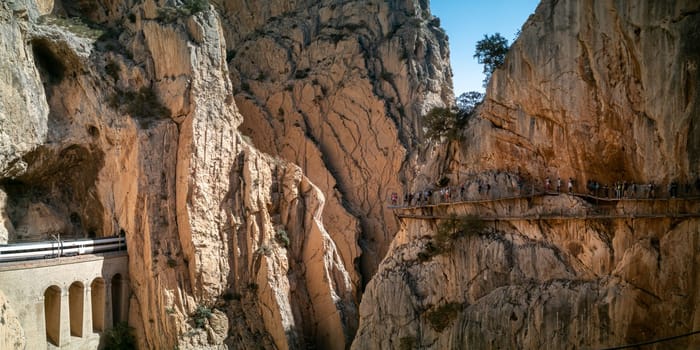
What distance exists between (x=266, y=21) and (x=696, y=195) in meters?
38.5

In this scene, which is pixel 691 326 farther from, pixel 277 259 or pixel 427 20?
pixel 427 20

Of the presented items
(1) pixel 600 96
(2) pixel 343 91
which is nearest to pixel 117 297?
(2) pixel 343 91

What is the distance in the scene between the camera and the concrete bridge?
26688mm

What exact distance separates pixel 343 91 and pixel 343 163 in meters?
6.03

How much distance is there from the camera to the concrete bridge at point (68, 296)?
2669cm

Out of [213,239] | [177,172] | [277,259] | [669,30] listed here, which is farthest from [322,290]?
[669,30]

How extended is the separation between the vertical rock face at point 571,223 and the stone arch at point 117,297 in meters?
14.8

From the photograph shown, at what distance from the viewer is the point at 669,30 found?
725 inches

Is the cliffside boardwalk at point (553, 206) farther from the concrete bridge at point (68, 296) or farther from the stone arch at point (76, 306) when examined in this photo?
the stone arch at point (76, 306)

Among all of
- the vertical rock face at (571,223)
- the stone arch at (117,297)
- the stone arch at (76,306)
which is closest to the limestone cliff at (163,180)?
the stone arch at (117,297)

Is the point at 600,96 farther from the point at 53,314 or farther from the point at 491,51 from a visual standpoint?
the point at 53,314

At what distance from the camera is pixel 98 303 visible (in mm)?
30797

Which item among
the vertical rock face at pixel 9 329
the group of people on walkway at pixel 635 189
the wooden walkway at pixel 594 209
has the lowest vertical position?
the vertical rock face at pixel 9 329

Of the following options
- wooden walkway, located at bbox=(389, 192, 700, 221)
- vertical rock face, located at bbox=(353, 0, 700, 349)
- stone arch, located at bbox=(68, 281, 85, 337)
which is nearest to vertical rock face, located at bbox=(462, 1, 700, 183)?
vertical rock face, located at bbox=(353, 0, 700, 349)
